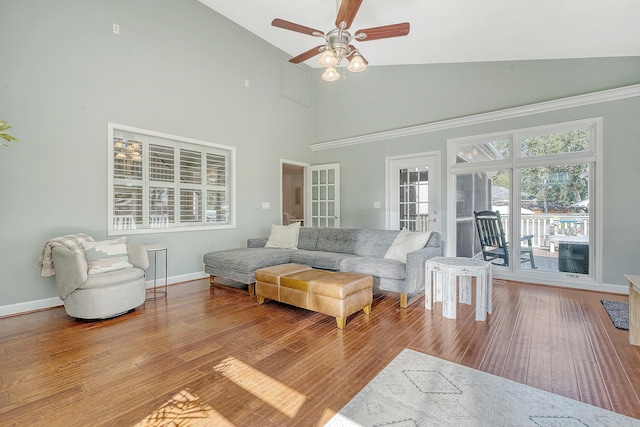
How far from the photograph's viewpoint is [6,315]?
3.10 meters

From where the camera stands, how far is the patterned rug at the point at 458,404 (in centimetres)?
151

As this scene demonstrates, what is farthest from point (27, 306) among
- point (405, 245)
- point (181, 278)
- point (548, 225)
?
point (548, 225)

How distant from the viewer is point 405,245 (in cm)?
369

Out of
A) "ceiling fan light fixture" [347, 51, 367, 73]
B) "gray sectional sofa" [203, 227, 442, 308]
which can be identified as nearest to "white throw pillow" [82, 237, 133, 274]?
"gray sectional sofa" [203, 227, 442, 308]

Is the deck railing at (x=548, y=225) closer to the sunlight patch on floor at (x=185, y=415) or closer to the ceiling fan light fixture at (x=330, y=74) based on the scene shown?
the ceiling fan light fixture at (x=330, y=74)

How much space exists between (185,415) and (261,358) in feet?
2.20

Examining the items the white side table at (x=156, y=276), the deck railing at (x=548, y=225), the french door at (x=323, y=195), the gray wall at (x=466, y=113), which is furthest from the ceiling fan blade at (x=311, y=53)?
the deck railing at (x=548, y=225)

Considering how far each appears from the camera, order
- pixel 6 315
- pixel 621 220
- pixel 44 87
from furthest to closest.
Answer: pixel 621 220 → pixel 44 87 → pixel 6 315

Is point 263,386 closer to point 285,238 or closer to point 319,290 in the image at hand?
point 319,290

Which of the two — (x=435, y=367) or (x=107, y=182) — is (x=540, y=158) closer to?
(x=435, y=367)

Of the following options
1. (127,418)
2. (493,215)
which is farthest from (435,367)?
(493,215)

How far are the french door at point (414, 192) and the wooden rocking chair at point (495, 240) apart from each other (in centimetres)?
73

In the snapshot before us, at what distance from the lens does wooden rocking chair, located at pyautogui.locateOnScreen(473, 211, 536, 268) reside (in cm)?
445

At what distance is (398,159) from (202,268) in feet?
13.4
